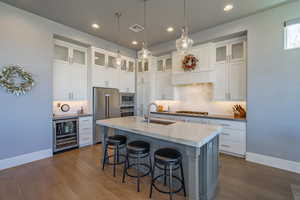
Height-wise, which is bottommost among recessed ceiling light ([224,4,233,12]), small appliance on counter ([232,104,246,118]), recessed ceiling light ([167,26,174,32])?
small appliance on counter ([232,104,246,118])

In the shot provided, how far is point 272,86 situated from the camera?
2758mm

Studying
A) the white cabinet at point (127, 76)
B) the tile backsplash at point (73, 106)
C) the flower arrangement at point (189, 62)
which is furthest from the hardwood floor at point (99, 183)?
the white cabinet at point (127, 76)

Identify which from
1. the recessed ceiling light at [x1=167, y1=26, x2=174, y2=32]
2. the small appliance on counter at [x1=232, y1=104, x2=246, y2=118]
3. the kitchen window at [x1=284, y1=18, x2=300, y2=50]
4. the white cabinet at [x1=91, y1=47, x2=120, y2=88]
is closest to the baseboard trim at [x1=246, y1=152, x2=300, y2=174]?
the small appliance on counter at [x1=232, y1=104, x2=246, y2=118]

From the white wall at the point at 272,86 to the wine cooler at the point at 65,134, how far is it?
4390mm

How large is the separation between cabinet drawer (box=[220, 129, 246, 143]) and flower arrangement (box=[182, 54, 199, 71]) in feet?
6.40

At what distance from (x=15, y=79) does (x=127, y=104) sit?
10.4 ft

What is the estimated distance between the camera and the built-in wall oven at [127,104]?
5045mm

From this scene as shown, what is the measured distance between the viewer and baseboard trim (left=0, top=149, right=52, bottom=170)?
2645mm

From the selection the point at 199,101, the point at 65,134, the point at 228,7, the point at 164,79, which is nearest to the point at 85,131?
the point at 65,134

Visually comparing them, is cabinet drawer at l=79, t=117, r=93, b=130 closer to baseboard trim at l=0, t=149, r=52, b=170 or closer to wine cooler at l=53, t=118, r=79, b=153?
wine cooler at l=53, t=118, r=79, b=153

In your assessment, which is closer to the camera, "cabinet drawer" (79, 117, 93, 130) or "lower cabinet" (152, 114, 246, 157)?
"lower cabinet" (152, 114, 246, 157)

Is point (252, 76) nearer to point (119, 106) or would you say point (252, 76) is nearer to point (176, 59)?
point (176, 59)

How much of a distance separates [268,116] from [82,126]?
181 inches

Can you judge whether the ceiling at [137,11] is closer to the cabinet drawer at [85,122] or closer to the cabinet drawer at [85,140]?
the cabinet drawer at [85,122]
